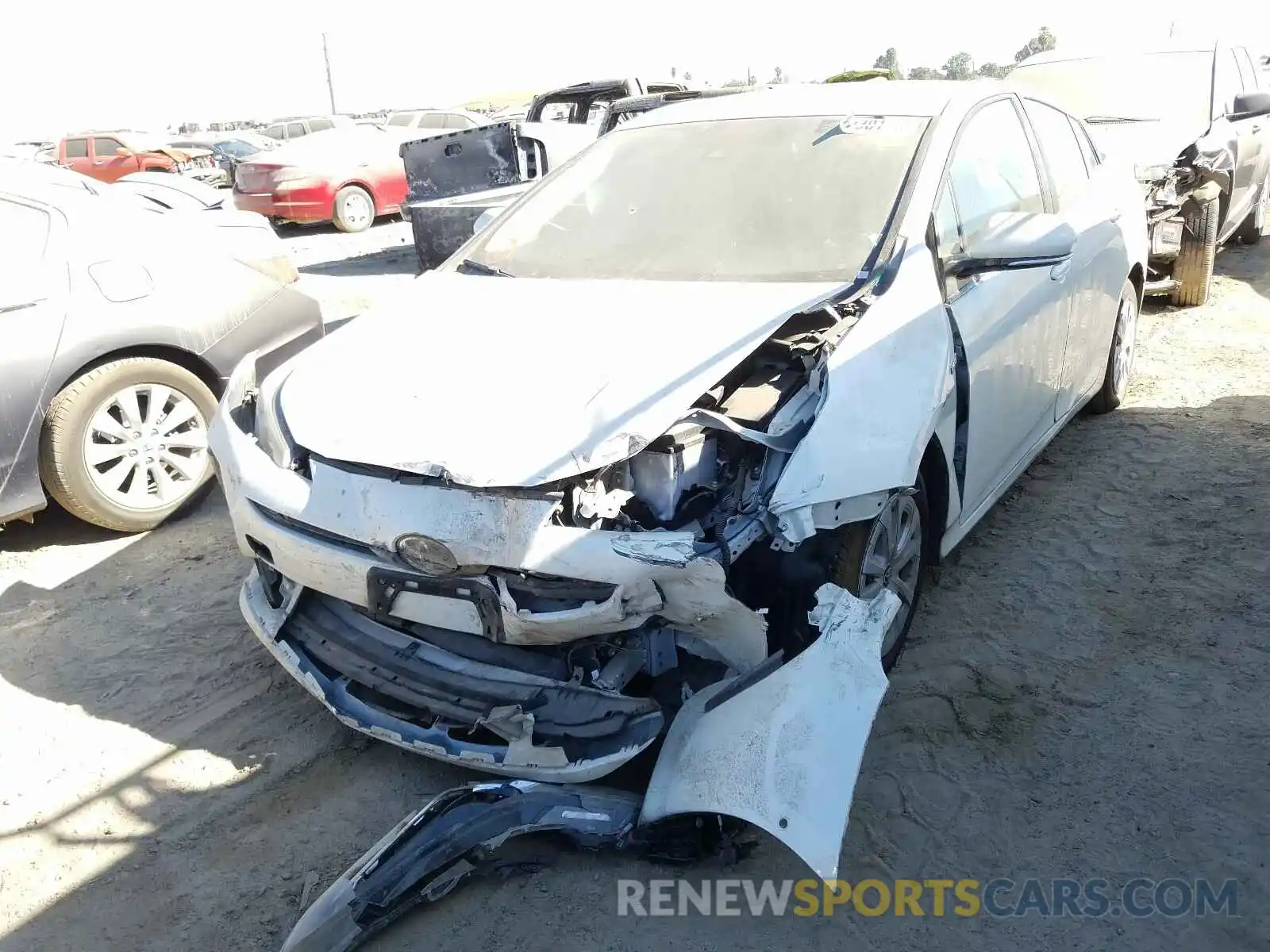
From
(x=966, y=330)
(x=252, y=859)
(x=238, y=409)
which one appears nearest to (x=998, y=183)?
(x=966, y=330)

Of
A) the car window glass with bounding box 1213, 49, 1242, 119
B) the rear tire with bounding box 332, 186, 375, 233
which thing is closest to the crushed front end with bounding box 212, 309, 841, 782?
the car window glass with bounding box 1213, 49, 1242, 119

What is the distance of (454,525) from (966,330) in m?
1.75

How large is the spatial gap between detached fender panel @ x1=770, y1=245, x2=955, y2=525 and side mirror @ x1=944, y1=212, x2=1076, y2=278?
0.68 feet

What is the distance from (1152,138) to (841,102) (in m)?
4.21

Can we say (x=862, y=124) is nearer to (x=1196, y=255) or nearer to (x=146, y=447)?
(x=146, y=447)

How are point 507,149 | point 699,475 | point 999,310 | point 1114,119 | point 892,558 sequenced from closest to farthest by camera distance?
1. point 699,475
2. point 892,558
3. point 999,310
4. point 1114,119
5. point 507,149

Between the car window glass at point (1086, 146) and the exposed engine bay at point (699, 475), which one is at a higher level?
the car window glass at point (1086, 146)

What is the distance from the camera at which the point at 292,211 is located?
12148 millimetres

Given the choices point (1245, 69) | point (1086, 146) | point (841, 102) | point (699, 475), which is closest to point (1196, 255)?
point (1245, 69)

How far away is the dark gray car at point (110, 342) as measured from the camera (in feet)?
13.2

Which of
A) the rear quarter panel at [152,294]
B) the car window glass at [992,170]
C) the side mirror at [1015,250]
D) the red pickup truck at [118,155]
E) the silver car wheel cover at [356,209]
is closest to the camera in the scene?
the side mirror at [1015,250]

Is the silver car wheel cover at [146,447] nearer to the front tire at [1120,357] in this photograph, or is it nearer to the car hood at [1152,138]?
the front tire at [1120,357]

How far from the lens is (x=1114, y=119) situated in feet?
23.4

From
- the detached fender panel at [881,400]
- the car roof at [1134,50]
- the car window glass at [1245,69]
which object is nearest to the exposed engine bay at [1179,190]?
the car roof at [1134,50]
